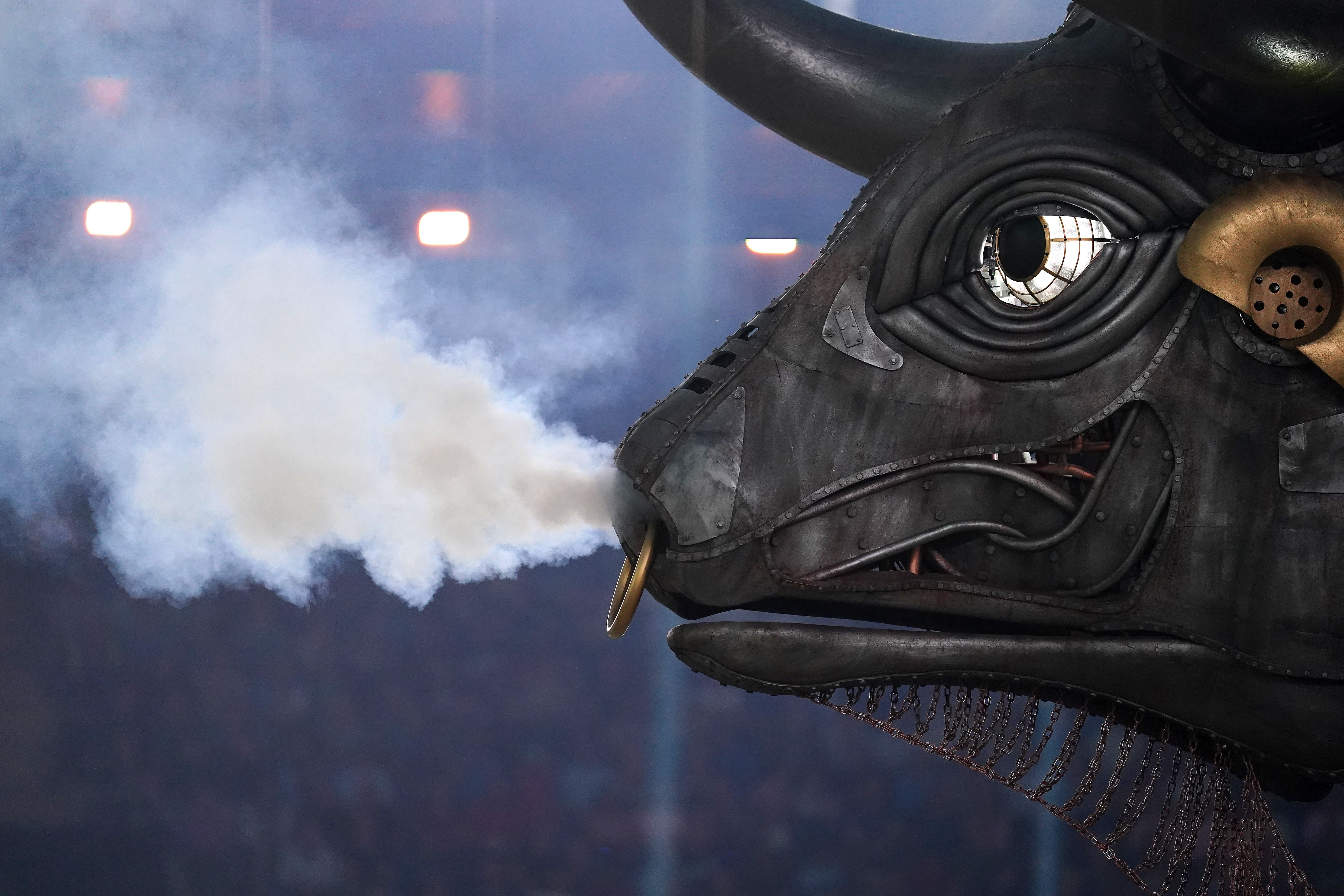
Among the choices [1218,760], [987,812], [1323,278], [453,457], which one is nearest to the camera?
Answer: [1323,278]

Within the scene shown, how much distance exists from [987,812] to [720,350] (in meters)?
4.92

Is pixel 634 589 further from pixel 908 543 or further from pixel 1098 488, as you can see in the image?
pixel 1098 488

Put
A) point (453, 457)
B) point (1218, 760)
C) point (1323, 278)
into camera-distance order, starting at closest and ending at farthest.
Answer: point (1323, 278) → point (1218, 760) → point (453, 457)

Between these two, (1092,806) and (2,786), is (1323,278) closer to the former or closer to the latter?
(1092,806)

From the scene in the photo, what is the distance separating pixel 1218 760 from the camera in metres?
2.99

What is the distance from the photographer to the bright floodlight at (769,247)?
7.43 metres

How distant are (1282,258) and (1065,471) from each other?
0.63 meters

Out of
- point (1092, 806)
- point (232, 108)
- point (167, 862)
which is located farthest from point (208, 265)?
point (1092, 806)

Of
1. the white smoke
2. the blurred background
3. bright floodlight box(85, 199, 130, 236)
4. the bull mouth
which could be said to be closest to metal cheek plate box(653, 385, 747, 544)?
the bull mouth

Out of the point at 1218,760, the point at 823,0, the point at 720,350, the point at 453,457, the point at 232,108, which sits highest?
the point at 823,0

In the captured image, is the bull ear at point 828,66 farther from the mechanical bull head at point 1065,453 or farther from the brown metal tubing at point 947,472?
the brown metal tubing at point 947,472

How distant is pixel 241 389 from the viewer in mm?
7340

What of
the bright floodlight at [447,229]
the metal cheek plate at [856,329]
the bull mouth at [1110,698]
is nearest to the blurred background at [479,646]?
the bright floodlight at [447,229]

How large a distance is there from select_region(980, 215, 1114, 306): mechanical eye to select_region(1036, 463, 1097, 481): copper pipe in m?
0.37
